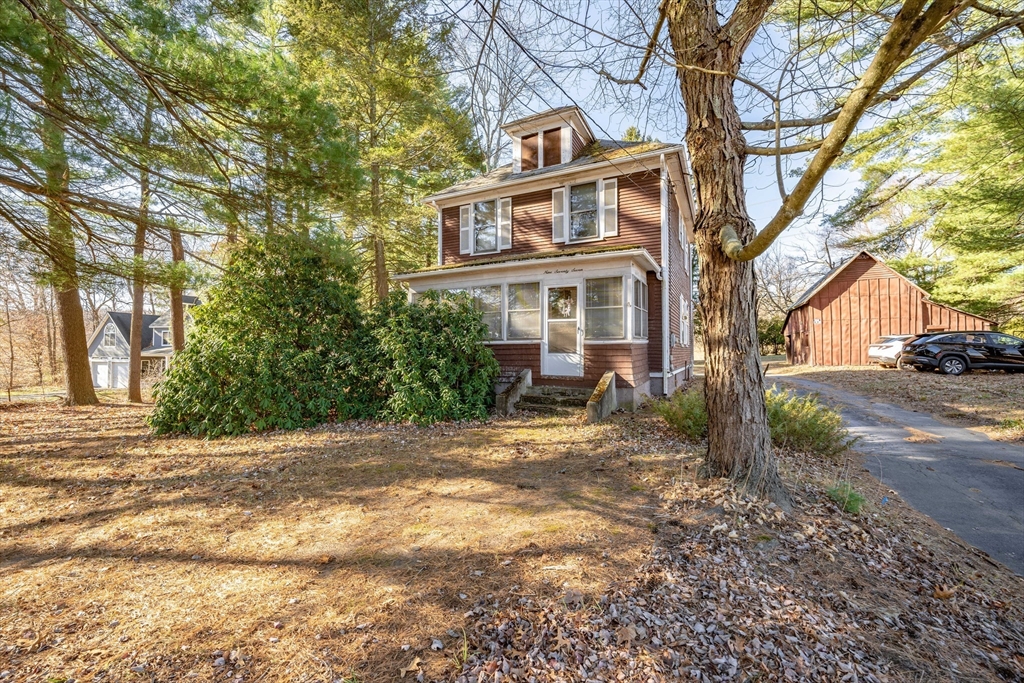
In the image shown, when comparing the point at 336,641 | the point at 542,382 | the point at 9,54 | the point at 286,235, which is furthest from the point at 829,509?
the point at 9,54

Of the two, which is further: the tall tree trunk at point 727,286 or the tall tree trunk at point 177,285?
the tall tree trunk at point 177,285

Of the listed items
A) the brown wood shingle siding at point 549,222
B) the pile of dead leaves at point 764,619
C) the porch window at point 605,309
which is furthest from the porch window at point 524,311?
the pile of dead leaves at point 764,619

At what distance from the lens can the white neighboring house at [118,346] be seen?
3158 centimetres

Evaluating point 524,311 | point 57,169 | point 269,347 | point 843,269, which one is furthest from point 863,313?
point 57,169

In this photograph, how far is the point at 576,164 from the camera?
1109 cm

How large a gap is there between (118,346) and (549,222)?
3827cm

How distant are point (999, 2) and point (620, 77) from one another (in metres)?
Answer: 3.43

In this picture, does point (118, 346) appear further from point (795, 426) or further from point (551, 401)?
point (795, 426)

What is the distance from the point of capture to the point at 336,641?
228cm

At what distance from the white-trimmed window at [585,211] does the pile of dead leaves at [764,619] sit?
339 inches

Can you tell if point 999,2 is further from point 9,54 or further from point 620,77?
point 9,54

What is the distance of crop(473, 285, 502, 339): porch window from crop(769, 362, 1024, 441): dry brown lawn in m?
9.30

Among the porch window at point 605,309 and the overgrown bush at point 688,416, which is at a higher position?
the porch window at point 605,309

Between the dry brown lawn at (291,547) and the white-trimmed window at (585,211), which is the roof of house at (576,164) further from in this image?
the dry brown lawn at (291,547)
